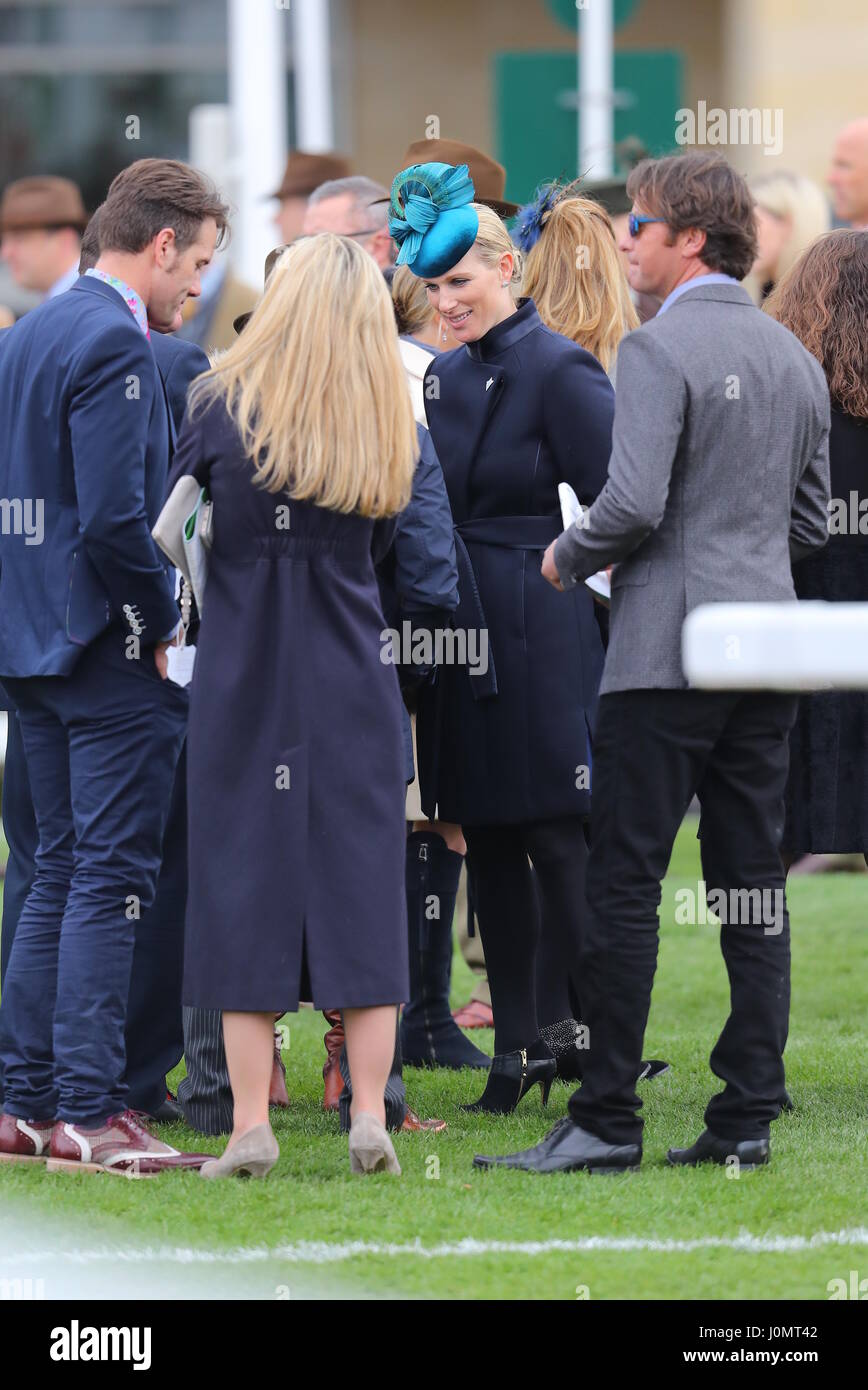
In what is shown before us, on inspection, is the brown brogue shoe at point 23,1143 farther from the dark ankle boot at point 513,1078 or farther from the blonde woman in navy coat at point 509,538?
the blonde woman in navy coat at point 509,538

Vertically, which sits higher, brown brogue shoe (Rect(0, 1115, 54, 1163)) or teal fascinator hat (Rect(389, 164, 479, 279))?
teal fascinator hat (Rect(389, 164, 479, 279))

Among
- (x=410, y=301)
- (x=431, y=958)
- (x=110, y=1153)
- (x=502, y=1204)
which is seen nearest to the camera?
(x=502, y=1204)

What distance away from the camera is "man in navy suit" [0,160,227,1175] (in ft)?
15.5

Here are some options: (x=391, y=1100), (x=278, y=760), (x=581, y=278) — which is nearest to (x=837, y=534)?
(x=581, y=278)

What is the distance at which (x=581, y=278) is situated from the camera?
569 centimetres

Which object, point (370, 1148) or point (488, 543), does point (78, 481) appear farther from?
point (370, 1148)

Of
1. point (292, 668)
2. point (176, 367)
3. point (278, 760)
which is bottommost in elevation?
point (278, 760)

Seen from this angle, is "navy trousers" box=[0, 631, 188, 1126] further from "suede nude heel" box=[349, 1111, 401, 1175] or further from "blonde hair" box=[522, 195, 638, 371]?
"blonde hair" box=[522, 195, 638, 371]

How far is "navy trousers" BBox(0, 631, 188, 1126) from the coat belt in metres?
0.73

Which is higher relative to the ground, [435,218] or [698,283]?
[435,218]

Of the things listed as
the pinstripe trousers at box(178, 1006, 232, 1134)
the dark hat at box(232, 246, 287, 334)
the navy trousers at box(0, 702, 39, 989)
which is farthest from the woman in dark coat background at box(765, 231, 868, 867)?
the navy trousers at box(0, 702, 39, 989)

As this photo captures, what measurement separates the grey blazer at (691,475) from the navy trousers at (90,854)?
102cm

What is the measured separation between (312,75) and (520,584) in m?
10.8
